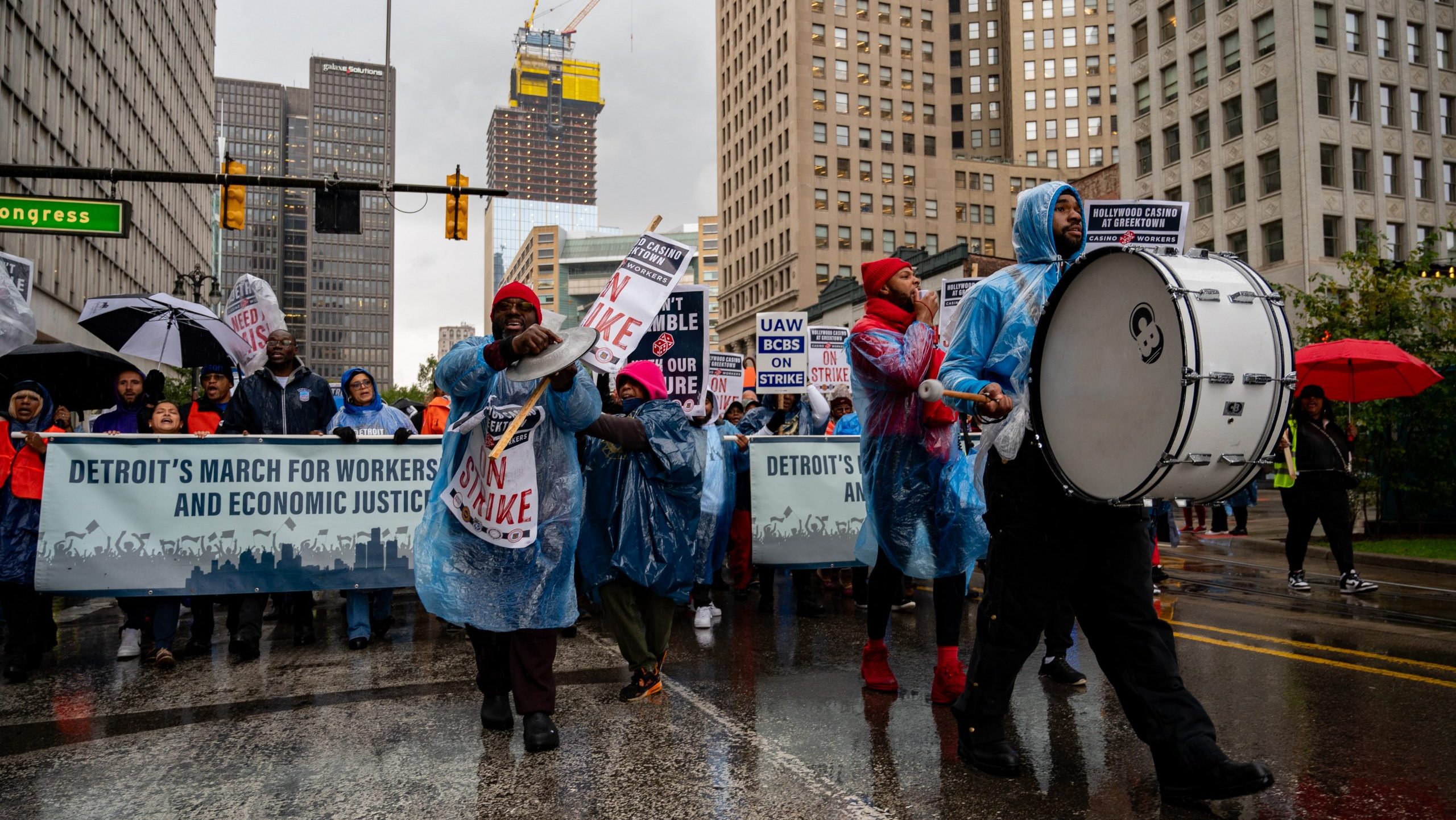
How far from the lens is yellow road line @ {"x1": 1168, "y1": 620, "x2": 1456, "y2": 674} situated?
5453mm

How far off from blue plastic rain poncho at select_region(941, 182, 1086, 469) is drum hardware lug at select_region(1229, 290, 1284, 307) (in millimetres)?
750

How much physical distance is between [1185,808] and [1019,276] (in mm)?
1880

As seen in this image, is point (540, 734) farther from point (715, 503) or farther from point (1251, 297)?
point (715, 503)

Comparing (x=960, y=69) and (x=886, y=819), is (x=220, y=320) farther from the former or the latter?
(x=960, y=69)

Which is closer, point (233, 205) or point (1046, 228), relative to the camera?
point (1046, 228)

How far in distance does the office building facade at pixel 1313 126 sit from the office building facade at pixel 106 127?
38341 mm

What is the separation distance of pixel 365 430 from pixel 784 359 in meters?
6.88

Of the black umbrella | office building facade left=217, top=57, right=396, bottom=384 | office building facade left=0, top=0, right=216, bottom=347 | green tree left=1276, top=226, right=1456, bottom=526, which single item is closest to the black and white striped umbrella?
the black umbrella

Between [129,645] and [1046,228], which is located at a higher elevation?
[1046,228]

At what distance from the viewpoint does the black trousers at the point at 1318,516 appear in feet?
28.9

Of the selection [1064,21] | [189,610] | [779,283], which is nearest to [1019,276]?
[189,610]

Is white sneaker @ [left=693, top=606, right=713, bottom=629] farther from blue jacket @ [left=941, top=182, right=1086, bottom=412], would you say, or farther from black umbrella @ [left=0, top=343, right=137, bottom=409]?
black umbrella @ [left=0, top=343, right=137, bottom=409]

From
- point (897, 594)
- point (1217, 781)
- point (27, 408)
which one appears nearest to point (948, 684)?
point (897, 594)

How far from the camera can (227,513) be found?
22.1 feet
